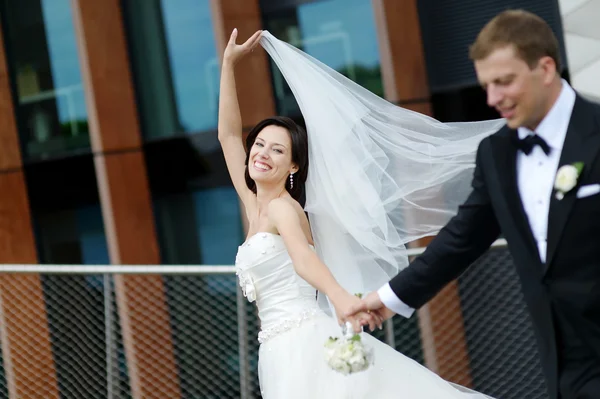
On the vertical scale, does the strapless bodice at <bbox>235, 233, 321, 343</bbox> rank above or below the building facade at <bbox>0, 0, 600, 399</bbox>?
below

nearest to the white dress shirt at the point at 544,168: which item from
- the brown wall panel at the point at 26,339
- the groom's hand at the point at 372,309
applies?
the groom's hand at the point at 372,309

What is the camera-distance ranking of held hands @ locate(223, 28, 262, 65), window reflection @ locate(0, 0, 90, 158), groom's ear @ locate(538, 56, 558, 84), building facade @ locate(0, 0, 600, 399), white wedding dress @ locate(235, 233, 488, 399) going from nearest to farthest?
groom's ear @ locate(538, 56, 558, 84) → white wedding dress @ locate(235, 233, 488, 399) → held hands @ locate(223, 28, 262, 65) → building facade @ locate(0, 0, 600, 399) → window reflection @ locate(0, 0, 90, 158)

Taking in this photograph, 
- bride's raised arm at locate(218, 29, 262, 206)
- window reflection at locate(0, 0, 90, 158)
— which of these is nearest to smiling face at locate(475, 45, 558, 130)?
bride's raised arm at locate(218, 29, 262, 206)

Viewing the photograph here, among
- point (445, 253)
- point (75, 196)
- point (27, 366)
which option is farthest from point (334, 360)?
point (75, 196)

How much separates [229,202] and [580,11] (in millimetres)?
4168

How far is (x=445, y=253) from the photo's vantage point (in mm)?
3336

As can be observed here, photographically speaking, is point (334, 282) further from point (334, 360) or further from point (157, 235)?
point (157, 235)

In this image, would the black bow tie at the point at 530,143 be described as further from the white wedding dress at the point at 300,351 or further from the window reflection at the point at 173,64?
the window reflection at the point at 173,64

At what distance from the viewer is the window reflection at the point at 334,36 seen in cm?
926

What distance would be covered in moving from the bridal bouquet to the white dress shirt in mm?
1009

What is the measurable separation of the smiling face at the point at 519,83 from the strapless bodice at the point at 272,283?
1.78 metres

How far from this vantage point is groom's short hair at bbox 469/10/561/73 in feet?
9.26

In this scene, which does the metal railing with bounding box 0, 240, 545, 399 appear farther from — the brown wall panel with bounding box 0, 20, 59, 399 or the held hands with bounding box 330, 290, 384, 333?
the held hands with bounding box 330, 290, 384, 333

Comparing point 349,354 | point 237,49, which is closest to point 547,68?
point 349,354
